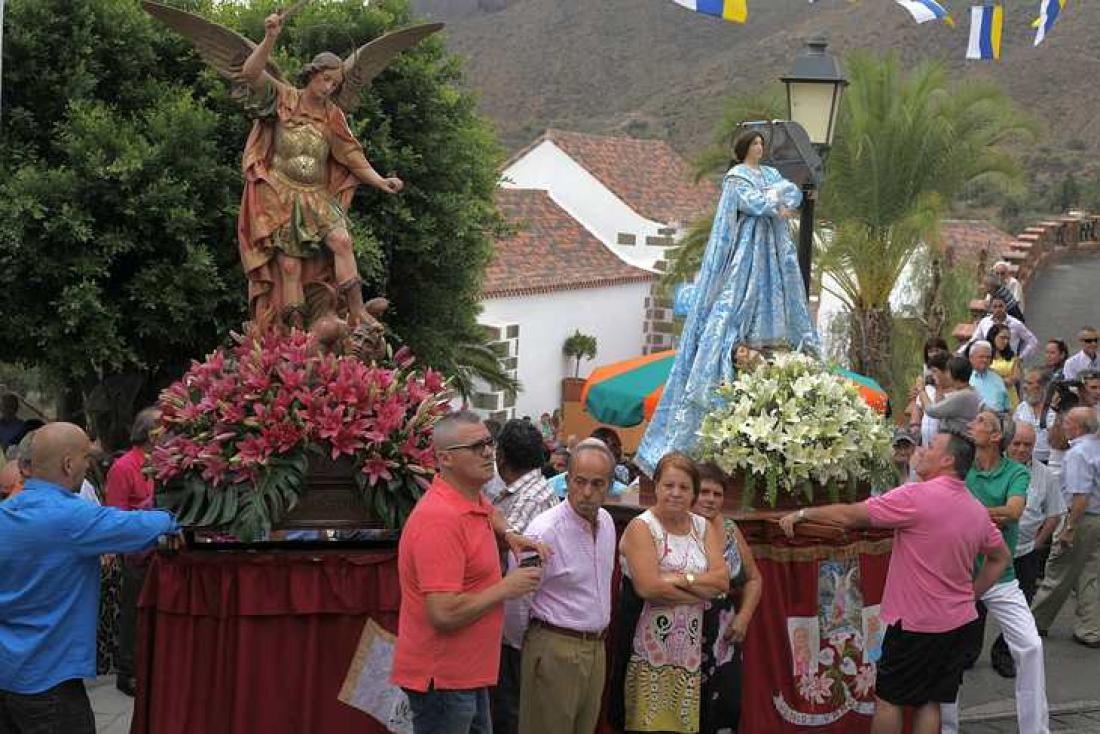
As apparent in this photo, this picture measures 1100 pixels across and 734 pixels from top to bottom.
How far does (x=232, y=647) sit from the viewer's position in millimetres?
6484

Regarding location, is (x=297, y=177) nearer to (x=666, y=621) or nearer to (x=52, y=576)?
(x=52, y=576)

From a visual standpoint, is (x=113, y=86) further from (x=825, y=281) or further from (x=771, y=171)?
(x=825, y=281)

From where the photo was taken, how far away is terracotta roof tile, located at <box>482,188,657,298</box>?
34.3 metres

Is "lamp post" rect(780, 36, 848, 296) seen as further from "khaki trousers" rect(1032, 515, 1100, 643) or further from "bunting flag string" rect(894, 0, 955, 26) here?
"bunting flag string" rect(894, 0, 955, 26)

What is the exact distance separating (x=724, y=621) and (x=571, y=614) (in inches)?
31.0

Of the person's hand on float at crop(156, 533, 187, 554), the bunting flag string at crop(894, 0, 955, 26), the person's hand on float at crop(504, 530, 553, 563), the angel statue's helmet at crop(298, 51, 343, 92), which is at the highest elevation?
the bunting flag string at crop(894, 0, 955, 26)

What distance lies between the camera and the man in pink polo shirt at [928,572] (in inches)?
264

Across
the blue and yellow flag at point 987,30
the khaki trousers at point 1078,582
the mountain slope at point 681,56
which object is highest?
the mountain slope at point 681,56

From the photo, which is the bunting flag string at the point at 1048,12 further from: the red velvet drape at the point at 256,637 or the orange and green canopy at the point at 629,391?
the red velvet drape at the point at 256,637

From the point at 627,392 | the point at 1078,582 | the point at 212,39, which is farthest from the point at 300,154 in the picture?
the point at 1078,582

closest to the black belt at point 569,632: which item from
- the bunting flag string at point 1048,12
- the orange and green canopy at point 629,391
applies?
the orange and green canopy at point 629,391

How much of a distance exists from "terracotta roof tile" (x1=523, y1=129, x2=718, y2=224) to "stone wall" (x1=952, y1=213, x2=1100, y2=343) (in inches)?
524

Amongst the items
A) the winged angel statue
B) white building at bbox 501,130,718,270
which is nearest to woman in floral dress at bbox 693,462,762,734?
the winged angel statue

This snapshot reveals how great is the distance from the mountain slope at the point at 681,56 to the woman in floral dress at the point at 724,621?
44511 millimetres
